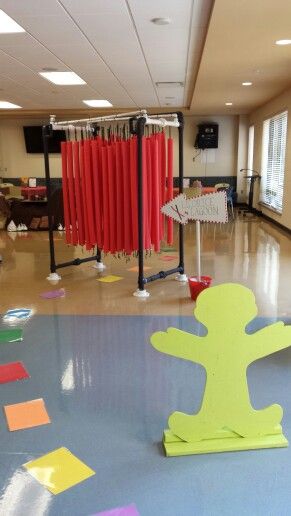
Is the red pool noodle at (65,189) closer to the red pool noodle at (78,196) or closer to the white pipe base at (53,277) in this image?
the red pool noodle at (78,196)

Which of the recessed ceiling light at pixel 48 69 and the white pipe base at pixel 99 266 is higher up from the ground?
the recessed ceiling light at pixel 48 69

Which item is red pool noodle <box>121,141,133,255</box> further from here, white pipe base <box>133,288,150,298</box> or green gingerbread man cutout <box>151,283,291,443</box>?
green gingerbread man cutout <box>151,283,291,443</box>

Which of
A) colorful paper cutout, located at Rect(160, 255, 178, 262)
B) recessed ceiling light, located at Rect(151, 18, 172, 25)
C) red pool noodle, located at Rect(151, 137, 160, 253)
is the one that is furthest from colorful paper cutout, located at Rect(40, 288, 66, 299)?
recessed ceiling light, located at Rect(151, 18, 172, 25)

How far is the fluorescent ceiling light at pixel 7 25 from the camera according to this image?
13.8 ft

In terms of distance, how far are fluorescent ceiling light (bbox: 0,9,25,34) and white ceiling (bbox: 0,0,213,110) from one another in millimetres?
90

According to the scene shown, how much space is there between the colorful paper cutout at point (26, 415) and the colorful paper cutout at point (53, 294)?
1.97m

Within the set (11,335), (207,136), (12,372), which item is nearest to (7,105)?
(207,136)

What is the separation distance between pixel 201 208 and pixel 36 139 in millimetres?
10287

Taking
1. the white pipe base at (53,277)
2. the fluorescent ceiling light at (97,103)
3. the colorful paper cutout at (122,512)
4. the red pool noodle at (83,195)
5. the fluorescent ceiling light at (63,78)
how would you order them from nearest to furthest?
1. the colorful paper cutout at (122,512)
2. the red pool noodle at (83,195)
3. the white pipe base at (53,277)
4. the fluorescent ceiling light at (63,78)
5. the fluorescent ceiling light at (97,103)

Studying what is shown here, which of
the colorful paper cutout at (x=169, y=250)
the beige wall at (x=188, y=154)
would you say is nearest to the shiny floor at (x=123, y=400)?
the colorful paper cutout at (x=169, y=250)

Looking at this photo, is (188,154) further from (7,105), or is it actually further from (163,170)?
(163,170)

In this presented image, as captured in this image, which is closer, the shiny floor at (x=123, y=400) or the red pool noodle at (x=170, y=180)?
the shiny floor at (x=123, y=400)

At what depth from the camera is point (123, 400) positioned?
7.96ft

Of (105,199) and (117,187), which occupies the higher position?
(117,187)
